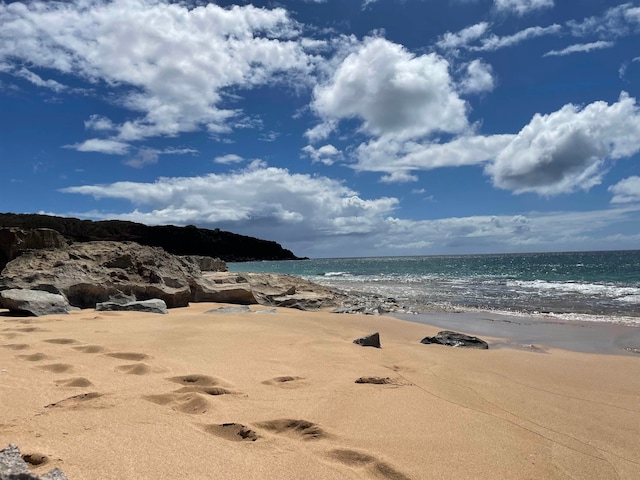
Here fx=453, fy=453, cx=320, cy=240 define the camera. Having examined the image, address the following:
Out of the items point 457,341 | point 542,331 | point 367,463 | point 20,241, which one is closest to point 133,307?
point 20,241

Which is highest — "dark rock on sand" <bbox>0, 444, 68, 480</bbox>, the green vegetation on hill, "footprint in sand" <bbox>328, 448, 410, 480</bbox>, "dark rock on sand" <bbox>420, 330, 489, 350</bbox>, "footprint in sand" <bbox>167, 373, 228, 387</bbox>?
the green vegetation on hill

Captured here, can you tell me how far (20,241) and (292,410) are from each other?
11842mm

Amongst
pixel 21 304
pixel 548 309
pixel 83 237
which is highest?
pixel 83 237

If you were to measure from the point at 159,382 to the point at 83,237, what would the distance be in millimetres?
87005

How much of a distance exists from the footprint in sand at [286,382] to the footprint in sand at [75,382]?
1.51 meters

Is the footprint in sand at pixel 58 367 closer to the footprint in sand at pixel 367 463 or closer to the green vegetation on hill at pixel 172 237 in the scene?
the footprint in sand at pixel 367 463

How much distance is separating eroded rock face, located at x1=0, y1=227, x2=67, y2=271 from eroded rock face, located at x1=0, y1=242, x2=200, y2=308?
1308mm

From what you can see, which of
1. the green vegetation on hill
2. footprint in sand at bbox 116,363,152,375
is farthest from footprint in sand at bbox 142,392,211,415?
the green vegetation on hill

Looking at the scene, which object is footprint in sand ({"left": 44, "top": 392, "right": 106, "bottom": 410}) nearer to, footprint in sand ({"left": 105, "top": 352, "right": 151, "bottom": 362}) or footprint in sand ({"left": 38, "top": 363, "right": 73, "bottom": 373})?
footprint in sand ({"left": 38, "top": 363, "right": 73, "bottom": 373})

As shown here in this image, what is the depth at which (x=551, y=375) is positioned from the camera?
5.87 metres

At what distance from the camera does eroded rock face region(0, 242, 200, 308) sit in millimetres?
9664

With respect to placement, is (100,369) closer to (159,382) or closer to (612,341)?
(159,382)

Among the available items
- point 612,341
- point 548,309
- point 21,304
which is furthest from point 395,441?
point 548,309

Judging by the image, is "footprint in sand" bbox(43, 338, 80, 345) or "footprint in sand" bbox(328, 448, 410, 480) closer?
"footprint in sand" bbox(328, 448, 410, 480)
